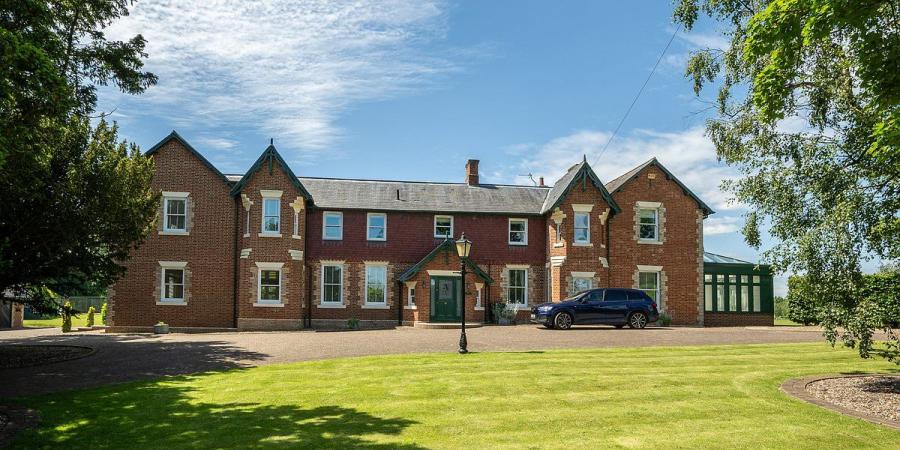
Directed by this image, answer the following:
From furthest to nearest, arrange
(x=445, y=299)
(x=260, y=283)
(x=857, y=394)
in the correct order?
(x=445, y=299)
(x=260, y=283)
(x=857, y=394)

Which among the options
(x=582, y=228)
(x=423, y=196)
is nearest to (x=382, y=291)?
(x=423, y=196)

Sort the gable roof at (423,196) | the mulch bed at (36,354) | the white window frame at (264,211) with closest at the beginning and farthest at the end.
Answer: the mulch bed at (36,354) < the white window frame at (264,211) < the gable roof at (423,196)

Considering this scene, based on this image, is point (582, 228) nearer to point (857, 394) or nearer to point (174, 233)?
point (857, 394)

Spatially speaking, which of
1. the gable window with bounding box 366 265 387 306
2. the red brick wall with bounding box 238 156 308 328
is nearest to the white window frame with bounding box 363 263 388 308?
the gable window with bounding box 366 265 387 306

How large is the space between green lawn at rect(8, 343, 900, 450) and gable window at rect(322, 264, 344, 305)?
15290 mm

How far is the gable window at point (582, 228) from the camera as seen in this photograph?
100 ft

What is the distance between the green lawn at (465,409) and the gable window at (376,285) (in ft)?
50.2

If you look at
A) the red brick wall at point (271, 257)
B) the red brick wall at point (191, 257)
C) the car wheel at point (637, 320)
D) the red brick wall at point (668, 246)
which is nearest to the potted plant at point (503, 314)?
the red brick wall at point (668, 246)

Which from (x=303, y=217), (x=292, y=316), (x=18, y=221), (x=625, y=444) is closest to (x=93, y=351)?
(x=18, y=221)

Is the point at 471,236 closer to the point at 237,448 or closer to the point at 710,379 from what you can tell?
the point at 710,379

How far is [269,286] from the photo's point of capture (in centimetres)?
2864

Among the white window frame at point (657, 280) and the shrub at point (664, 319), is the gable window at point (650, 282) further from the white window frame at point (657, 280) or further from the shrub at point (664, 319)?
the shrub at point (664, 319)

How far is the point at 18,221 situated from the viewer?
51.0 ft

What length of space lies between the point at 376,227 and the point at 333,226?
209 cm
